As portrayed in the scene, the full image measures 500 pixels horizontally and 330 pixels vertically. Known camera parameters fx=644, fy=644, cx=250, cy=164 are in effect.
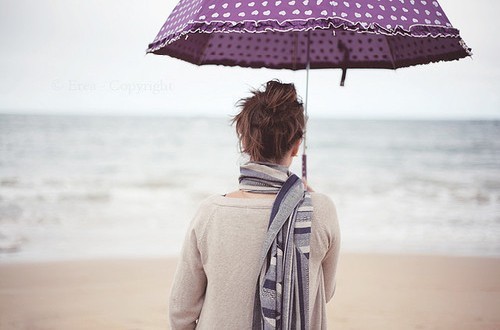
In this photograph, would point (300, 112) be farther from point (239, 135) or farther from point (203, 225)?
point (203, 225)

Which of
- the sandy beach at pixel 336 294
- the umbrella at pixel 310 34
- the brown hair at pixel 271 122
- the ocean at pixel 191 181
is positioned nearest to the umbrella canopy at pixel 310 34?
the umbrella at pixel 310 34

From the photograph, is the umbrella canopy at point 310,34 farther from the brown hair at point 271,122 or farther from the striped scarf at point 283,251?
the striped scarf at point 283,251

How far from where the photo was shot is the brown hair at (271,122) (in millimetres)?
1765

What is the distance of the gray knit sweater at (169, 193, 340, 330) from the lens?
1796 mm

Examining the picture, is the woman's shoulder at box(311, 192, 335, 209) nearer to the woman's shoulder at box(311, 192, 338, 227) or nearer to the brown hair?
the woman's shoulder at box(311, 192, 338, 227)

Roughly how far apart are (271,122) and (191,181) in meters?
13.0

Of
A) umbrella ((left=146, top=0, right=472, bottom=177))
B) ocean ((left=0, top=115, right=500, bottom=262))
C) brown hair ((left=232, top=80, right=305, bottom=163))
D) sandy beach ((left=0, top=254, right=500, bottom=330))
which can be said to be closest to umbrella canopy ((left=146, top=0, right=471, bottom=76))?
umbrella ((left=146, top=0, right=472, bottom=177))

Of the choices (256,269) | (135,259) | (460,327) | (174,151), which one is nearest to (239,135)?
(256,269)

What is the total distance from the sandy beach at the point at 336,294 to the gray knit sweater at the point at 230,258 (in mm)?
3022

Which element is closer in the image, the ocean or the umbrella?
the umbrella

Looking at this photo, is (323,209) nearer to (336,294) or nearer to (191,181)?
(336,294)

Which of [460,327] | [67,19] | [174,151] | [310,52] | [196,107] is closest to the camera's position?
[310,52]

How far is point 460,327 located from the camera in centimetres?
490

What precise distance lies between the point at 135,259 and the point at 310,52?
432 centimetres
